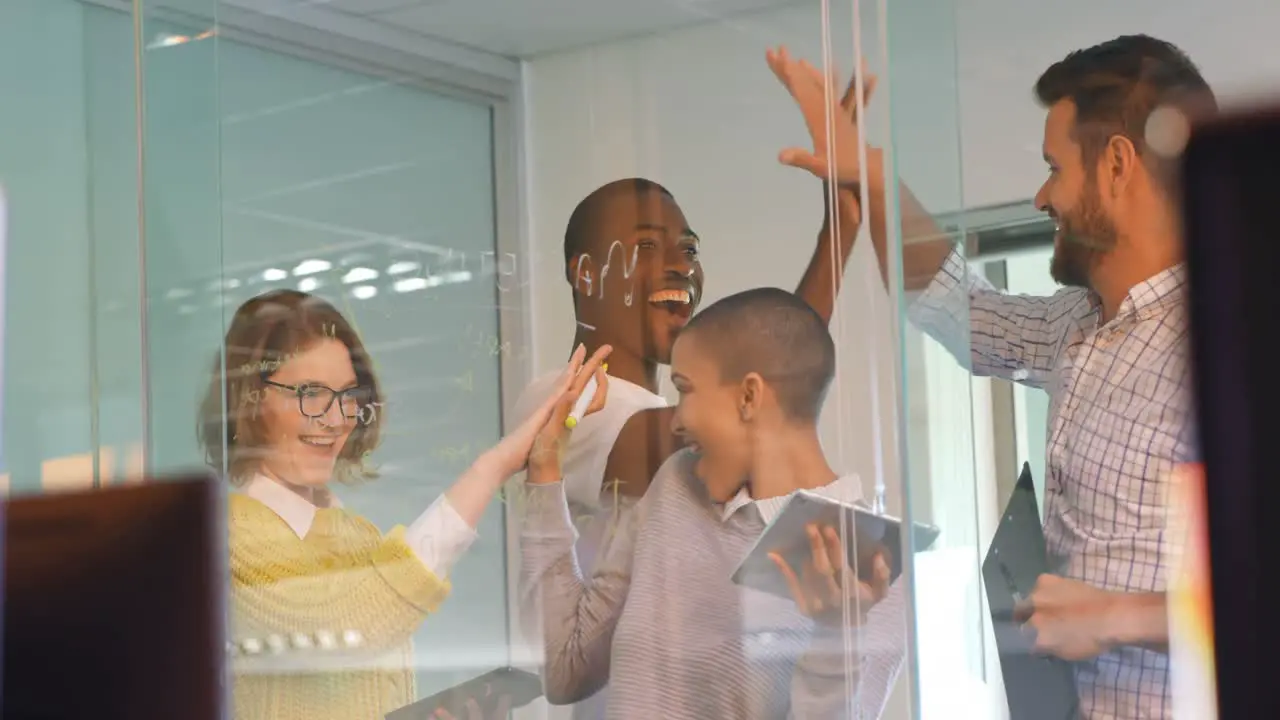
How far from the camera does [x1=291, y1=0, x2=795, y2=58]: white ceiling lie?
230 cm

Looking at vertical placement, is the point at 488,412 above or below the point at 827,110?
below

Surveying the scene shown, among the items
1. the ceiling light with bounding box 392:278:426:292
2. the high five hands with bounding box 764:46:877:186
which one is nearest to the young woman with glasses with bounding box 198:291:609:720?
the ceiling light with bounding box 392:278:426:292

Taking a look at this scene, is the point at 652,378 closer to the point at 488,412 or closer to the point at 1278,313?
the point at 488,412

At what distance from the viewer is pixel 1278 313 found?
0.34 m

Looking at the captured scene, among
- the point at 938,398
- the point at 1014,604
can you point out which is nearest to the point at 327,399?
the point at 938,398

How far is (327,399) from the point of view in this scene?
8.73ft

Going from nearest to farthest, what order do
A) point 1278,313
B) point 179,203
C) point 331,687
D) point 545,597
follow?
point 1278,313, point 545,597, point 331,687, point 179,203

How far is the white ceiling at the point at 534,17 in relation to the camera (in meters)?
2.30

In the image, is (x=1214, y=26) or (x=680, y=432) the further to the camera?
(x=680, y=432)

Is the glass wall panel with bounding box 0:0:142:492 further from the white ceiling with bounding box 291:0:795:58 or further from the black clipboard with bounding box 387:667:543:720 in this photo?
the black clipboard with bounding box 387:667:543:720

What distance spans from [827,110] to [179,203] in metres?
1.32

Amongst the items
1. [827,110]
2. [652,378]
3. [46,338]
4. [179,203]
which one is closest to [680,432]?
[652,378]

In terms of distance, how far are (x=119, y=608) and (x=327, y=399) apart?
213cm

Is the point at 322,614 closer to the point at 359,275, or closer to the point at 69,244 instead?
the point at 359,275
